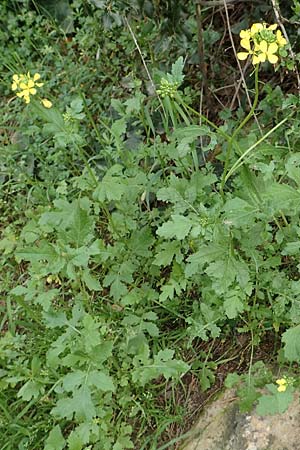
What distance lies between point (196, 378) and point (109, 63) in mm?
1690

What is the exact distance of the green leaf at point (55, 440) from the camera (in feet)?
7.63

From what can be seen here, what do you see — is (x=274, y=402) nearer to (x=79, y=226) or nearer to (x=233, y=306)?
(x=233, y=306)

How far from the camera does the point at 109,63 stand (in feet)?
10.9

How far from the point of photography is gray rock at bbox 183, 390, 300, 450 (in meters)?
2.18

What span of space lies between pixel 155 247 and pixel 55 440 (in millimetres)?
833

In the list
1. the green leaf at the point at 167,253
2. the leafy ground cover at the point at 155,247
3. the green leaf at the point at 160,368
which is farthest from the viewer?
the green leaf at the point at 167,253

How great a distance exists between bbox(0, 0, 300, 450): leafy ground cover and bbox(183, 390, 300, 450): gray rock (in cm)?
7

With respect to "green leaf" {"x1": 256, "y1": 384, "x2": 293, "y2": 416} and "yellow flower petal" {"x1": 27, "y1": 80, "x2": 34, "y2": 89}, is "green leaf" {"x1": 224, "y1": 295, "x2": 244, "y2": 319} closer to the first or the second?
"green leaf" {"x1": 256, "y1": 384, "x2": 293, "y2": 416}

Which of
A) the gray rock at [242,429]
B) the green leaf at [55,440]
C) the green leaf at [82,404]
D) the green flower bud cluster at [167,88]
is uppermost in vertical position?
the green flower bud cluster at [167,88]

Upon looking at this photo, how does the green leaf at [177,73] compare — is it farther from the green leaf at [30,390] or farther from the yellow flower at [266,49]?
the green leaf at [30,390]

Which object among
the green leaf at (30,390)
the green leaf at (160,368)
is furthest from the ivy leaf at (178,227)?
the green leaf at (30,390)

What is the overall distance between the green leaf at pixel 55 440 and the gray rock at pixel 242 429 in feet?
1.48

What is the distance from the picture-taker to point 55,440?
2.33 metres

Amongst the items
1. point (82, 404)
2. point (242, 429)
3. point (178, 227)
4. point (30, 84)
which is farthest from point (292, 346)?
point (30, 84)
